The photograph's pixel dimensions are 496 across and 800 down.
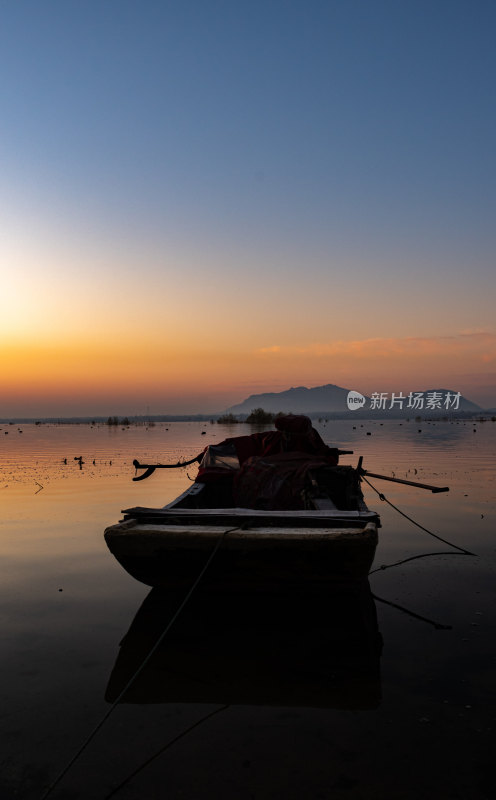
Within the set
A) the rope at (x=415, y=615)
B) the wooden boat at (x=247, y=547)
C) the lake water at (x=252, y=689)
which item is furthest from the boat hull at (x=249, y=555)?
the rope at (x=415, y=615)

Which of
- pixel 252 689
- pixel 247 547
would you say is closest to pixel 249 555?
pixel 247 547

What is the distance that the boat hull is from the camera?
15.6 ft

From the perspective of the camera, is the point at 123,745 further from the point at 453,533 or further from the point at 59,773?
the point at 453,533

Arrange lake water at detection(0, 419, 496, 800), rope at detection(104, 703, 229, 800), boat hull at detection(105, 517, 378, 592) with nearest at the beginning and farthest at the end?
rope at detection(104, 703, 229, 800) → lake water at detection(0, 419, 496, 800) → boat hull at detection(105, 517, 378, 592)

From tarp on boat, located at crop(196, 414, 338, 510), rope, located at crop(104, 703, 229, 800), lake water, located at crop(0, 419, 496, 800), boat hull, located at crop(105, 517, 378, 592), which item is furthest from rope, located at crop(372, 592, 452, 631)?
rope, located at crop(104, 703, 229, 800)

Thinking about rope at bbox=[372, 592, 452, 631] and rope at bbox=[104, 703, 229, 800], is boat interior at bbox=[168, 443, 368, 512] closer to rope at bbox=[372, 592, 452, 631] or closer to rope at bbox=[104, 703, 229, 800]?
rope at bbox=[372, 592, 452, 631]

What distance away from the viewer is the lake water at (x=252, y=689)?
127 inches

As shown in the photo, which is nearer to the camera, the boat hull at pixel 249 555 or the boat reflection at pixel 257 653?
the boat reflection at pixel 257 653

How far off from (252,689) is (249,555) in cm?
106

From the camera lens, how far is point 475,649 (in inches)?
195

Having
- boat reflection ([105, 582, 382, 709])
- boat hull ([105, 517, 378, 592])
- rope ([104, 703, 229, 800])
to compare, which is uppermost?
boat hull ([105, 517, 378, 592])

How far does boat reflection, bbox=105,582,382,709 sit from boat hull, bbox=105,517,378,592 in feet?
1.00

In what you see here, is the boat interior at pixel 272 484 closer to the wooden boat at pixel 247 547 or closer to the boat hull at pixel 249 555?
the wooden boat at pixel 247 547

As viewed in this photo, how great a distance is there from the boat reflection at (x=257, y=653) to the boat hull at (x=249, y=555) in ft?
1.00
